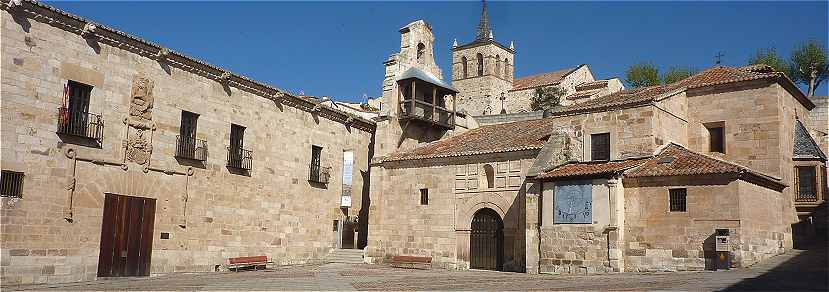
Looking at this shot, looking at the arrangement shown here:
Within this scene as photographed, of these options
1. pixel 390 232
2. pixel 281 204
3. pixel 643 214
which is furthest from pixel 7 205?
pixel 643 214

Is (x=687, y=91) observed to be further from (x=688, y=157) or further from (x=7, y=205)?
(x=7, y=205)

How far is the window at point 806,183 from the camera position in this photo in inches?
890

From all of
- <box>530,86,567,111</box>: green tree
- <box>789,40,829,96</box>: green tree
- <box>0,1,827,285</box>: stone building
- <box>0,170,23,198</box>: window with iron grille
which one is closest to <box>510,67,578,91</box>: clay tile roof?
<box>530,86,567,111</box>: green tree

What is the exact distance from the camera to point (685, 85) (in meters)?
23.2

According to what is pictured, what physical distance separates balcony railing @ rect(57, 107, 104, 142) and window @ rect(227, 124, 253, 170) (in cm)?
477

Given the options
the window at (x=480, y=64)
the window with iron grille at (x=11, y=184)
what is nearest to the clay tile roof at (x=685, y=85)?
the window with iron grille at (x=11, y=184)

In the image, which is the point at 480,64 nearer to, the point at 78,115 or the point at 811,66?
the point at 811,66

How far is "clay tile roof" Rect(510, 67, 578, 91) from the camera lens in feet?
177

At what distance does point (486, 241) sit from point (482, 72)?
44.4 metres

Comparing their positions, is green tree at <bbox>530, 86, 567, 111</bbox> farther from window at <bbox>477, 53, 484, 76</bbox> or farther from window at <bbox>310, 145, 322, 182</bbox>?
window at <bbox>310, 145, 322, 182</bbox>

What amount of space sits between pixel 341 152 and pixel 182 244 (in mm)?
8512

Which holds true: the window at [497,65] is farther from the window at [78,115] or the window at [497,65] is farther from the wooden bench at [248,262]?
the window at [78,115]

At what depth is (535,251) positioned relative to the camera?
20.3 metres

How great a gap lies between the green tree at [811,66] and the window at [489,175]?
24828mm
